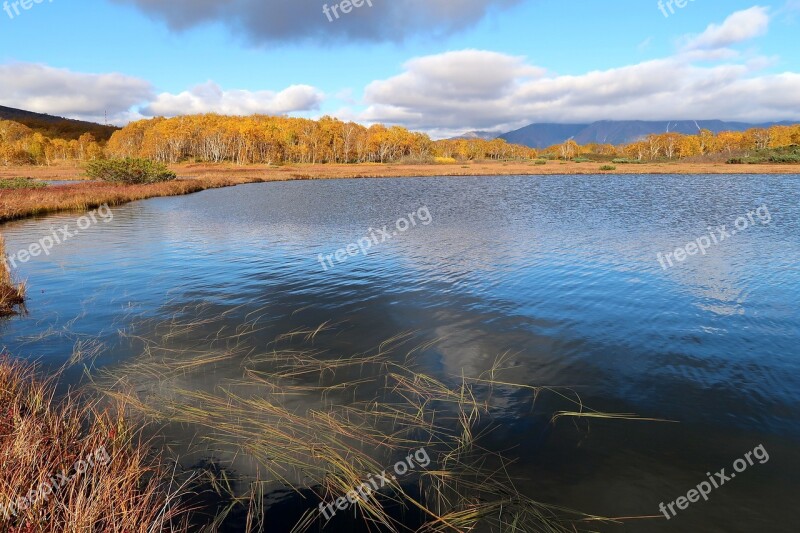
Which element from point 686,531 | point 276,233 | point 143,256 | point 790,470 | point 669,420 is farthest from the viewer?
point 276,233

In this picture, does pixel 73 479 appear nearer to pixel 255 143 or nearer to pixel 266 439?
pixel 266 439

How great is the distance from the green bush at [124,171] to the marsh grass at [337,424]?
2448 inches

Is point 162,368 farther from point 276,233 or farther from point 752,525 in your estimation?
point 276,233

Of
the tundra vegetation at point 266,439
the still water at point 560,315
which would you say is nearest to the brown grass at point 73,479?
the tundra vegetation at point 266,439

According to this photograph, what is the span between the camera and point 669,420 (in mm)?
8297

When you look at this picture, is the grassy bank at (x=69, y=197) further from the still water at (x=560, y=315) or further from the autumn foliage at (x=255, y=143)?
the autumn foliage at (x=255, y=143)

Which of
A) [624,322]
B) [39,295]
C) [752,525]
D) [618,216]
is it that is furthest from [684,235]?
[39,295]

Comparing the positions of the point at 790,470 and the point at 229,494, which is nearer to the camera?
the point at 229,494

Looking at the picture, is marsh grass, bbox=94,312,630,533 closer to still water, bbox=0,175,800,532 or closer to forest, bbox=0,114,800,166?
still water, bbox=0,175,800,532

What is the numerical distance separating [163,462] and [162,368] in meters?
3.98

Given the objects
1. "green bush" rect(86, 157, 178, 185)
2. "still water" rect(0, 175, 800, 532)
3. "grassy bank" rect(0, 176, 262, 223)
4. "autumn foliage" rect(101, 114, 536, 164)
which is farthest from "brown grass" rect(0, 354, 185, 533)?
"autumn foliage" rect(101, 114, 536, 164)

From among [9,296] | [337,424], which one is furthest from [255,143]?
[337,424]

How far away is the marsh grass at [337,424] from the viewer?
20.5ft

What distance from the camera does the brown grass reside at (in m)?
4.58
